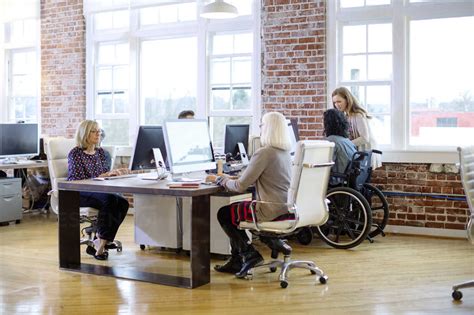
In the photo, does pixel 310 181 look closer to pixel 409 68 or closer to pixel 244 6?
pixel 409 68

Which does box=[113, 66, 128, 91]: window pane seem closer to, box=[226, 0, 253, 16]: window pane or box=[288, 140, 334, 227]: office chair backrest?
box=[226, 0, 253, 16]: window pane

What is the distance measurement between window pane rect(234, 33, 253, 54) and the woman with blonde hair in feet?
4.97

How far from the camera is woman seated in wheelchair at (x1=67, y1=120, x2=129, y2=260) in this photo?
5332 mm

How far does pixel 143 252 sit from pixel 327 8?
338 cm

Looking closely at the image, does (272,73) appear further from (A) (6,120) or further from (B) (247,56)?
(A) (6,120)

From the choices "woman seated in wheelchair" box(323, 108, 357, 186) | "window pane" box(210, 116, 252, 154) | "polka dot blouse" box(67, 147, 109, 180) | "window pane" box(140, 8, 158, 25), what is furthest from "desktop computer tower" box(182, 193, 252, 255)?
"window pane" box(140, 8, 158, 25)

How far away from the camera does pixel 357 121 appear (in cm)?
636

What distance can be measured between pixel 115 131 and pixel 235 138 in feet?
9.78

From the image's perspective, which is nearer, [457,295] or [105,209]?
[457,295]

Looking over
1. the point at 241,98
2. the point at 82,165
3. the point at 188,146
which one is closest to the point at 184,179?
the point at 188,146

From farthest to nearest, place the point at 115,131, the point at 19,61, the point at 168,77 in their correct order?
1. the point at 19,61
2. the point at 115,131
3. the point at 168,77

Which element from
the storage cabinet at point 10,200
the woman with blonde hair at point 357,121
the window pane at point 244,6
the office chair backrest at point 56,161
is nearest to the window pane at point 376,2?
the woman with blonde hair at point 357,121

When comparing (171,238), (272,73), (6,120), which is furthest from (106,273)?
(6,120)

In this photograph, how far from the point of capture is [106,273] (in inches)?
190
